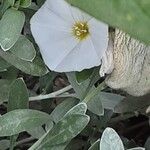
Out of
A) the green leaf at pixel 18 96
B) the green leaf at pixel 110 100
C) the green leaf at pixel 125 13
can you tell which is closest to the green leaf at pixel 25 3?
the green leaf at pixel 18 96

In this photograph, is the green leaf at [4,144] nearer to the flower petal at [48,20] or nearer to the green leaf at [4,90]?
the green leaf at [4,90]

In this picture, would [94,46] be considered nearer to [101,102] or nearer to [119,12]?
[101,102]

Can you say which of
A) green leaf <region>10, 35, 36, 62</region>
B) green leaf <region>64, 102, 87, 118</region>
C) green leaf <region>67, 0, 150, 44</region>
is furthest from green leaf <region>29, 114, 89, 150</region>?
green leaf <region>67, 0, 150, 44</region>

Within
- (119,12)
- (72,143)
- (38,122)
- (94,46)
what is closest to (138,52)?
(94,46)

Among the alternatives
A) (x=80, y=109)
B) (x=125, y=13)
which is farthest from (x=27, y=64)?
(x=125, y=13)

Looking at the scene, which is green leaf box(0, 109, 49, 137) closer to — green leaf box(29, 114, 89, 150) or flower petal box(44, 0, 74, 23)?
green leaf box(29, 114, 89, 150)

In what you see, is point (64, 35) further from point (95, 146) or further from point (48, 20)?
point (95, 146)

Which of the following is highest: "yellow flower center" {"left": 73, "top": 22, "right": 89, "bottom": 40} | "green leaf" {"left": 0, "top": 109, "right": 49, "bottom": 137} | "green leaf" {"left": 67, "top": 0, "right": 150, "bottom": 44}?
"green leaf" {"left": 67, "top": 0, "right": 150, "bottom": 44}
